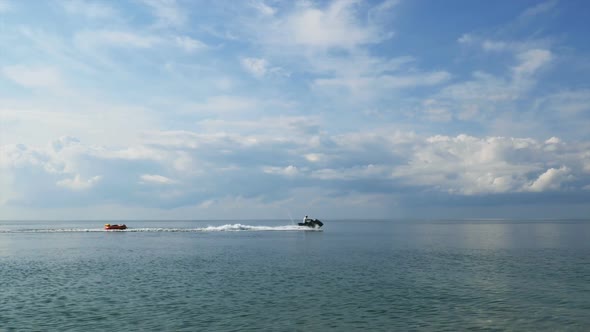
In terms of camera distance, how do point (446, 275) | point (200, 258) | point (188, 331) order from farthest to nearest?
point (200, 258)
point (446, 275)
point (188, 331)

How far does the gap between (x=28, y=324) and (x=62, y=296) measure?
1073 centimetres

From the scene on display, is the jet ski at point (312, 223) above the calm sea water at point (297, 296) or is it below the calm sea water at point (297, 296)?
above

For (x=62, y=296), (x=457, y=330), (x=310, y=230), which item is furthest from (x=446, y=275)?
(x=310, y=230)

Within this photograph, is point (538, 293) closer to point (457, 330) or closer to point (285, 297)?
point (457, 330)

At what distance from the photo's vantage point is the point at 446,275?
55.4m

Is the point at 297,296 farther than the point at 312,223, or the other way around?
the point at 312,223

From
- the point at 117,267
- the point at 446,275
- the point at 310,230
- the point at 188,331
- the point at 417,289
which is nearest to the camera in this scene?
the point at 188,331

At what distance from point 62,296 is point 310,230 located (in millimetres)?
153727

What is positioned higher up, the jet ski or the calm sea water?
the jet ski

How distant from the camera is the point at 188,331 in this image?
29.8m

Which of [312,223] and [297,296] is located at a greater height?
[312,223]

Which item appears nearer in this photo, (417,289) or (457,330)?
(457,330)

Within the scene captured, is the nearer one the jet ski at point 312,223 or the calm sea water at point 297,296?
the calm sea water at point 297,296

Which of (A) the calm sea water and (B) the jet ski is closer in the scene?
(A) the calm sea water
